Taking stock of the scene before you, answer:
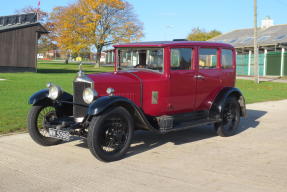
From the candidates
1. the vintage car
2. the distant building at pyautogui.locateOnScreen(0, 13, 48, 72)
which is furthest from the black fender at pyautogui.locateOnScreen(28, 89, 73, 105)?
the distant building at pyautogui.locateOnScreen(0, 13, 48, 72)

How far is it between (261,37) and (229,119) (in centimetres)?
3212

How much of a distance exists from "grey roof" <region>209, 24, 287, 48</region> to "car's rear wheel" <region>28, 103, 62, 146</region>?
2882cm

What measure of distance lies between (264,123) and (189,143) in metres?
3.30

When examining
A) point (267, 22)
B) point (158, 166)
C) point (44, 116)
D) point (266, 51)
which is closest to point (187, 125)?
point (158, 166)

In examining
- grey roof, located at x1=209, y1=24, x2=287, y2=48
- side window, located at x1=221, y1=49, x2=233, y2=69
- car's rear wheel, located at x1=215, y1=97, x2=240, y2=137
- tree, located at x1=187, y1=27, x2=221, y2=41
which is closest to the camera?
car's rear wheel, located at x1=215, y1=97, x2=240, y2=137

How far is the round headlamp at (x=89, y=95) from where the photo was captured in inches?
223

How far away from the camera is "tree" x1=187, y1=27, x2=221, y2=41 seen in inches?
2635

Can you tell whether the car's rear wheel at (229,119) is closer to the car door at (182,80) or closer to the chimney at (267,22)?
the car door at (182,80)

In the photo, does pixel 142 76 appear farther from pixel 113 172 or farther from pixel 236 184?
pixel 236 184

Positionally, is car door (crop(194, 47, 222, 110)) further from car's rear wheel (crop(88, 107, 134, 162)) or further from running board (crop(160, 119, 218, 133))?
car's rear wheel (crop(88, 107, 134, 162))

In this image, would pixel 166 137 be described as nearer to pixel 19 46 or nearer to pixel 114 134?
pixel 114 134

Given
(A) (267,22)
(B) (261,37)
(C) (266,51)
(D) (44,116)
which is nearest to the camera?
(D) (44,116)

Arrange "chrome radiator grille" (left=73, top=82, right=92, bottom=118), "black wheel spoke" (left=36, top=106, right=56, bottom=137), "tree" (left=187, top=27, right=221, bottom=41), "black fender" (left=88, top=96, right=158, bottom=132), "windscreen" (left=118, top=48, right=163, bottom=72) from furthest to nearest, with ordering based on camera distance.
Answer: "tree" (left=187, top=27, right=221, bottom=41), "windscreen" (left=118, top=48, right=163, bottom=72), "black wheel spoke" (left=36, top=106, right=56, bottom=137), "chrome radiator grille" (left=73, top=82, right=92, bottom=118), "black fender" (left=88, top=96, right=158, bottom=132)

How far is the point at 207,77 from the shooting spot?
291 inches
